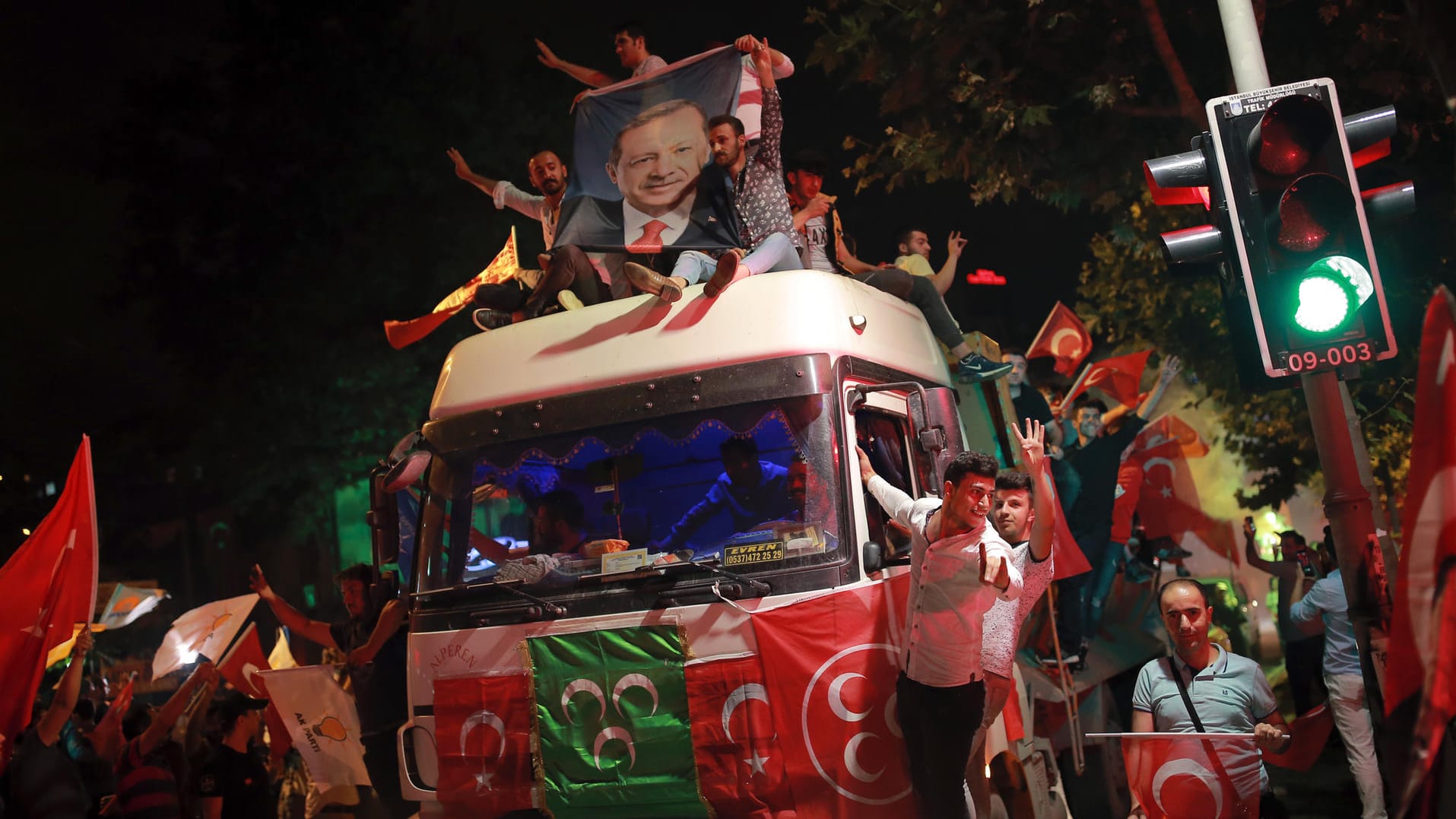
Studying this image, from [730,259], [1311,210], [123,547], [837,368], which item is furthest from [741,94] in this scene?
[123,547]

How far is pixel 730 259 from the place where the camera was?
5.83m

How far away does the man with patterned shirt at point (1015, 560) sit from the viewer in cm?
527

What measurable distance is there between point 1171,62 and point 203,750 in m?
9.06

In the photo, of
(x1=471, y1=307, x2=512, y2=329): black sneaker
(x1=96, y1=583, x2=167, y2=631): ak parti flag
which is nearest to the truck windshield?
(x1=471, y1=307, x2=512, y2=329): black sneaker

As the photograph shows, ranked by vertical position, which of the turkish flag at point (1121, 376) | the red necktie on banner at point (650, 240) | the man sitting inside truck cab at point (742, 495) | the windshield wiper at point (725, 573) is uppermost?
the red necktie on banner at point (650, 240)

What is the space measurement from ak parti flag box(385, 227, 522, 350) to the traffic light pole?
539 cm

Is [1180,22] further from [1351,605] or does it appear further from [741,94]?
[1351,605]

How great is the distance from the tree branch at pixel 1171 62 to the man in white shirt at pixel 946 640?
5.91 metres

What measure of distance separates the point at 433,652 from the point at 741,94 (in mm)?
4087

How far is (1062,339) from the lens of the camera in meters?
10.6

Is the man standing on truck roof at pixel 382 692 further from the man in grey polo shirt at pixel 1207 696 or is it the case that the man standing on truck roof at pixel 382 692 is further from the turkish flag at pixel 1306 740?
the turkish flag at pixel 1306 740

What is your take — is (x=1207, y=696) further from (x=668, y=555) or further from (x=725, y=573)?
(x=668, y=555)

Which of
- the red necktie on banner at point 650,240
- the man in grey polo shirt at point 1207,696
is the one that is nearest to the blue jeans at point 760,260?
the red necktie on banner at point 650,240

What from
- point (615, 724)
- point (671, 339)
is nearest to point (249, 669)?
point (615, 724)
